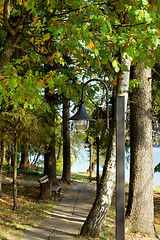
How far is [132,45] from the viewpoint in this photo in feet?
18.1

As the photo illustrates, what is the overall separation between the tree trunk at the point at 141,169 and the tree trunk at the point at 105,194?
1.40 m

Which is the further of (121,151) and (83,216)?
(83,216)

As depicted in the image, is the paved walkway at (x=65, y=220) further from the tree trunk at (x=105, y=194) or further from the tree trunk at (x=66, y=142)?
the tree trunk at (x=66, y=142)

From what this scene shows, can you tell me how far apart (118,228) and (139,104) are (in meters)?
5.03

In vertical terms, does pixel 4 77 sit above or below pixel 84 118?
above

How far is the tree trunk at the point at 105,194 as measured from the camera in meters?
7.02

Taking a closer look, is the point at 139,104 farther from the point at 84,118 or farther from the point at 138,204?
the point at 84,118

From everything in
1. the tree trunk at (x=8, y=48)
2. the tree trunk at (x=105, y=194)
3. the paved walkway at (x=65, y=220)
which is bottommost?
the paved walkway at (x=65, y=220)

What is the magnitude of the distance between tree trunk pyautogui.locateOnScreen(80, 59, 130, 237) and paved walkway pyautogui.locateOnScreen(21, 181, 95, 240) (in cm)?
53

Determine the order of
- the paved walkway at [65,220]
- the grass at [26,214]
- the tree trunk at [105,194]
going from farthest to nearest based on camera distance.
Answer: the grass at [26,214] → the paved walkway at [65,220] → the tree trunk at [105,194]

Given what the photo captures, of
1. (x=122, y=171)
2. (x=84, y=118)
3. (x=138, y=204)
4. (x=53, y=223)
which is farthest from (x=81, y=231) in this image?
(x=84, y=118)

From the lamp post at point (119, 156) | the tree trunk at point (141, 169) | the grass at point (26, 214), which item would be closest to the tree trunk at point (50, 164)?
the grass at point (26, 214)

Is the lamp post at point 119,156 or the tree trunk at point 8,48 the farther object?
the tree trunk at point 8,48

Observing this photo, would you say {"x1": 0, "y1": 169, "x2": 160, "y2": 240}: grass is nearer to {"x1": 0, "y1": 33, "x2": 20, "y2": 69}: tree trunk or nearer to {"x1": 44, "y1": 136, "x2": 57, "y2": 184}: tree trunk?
{"x1": 44, "y1": 136, "x2": 57, "y2": 184}: tree trunk
